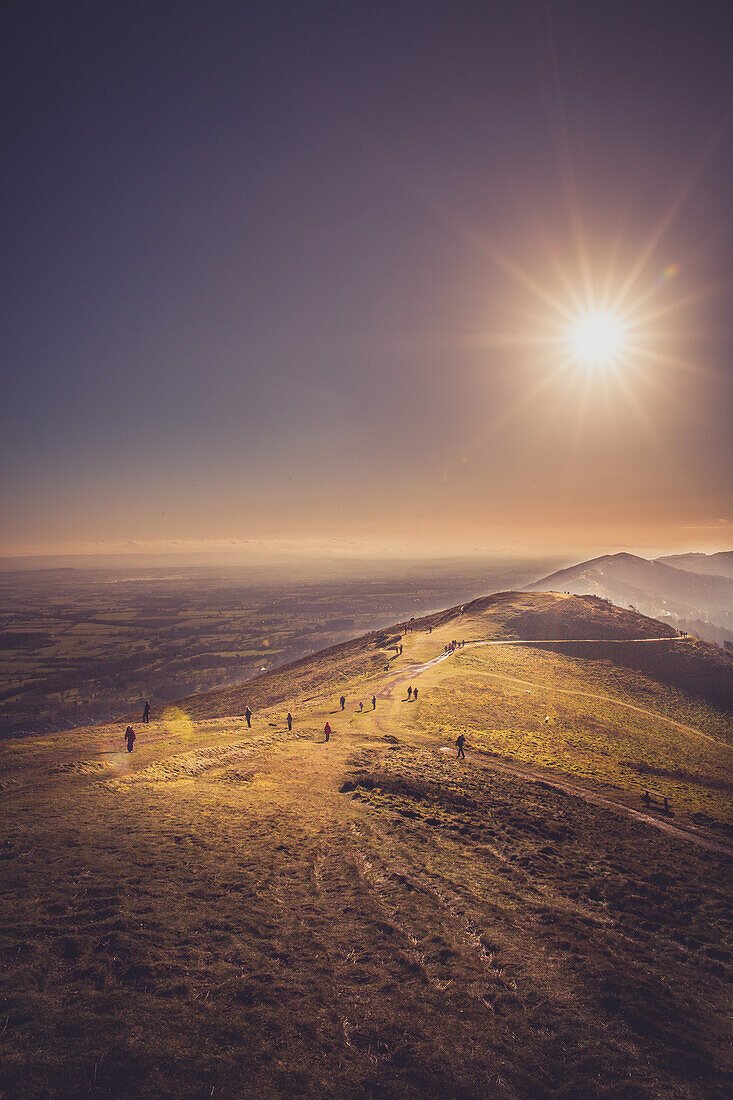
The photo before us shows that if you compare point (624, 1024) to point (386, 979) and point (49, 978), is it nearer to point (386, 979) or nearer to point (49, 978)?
point (386, 979)

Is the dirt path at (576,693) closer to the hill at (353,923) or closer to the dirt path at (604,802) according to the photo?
the hill at (353,923)

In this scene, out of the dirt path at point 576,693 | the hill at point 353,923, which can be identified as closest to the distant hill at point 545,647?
the dirt path at point 576,693

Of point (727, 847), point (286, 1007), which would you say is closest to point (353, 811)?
point (286, 1007)

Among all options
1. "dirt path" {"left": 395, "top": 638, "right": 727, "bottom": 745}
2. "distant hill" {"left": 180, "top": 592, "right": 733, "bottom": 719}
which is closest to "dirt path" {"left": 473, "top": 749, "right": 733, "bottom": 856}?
"dirt path" {"left": 395, "top": 638, "right": 727, "bottom": 745}

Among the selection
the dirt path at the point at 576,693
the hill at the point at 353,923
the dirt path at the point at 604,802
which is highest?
the hill at the point at 353,923

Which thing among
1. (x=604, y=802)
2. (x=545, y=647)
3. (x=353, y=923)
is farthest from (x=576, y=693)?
(x=353, y=923)

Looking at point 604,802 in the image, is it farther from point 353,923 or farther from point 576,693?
point 576,693

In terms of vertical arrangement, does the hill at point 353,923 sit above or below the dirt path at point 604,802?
above

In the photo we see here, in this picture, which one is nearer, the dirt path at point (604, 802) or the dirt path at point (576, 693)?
the dirt path at point (604, 802)
